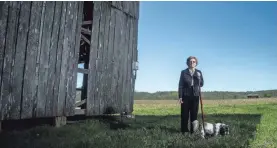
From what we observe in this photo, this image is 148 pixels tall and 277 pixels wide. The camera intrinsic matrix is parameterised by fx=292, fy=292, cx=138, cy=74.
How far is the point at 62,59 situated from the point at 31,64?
1262mm

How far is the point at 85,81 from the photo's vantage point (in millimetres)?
10898

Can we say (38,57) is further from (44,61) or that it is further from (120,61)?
(120,61)

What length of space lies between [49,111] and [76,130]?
155 cm

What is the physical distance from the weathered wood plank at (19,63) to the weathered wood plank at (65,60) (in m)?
1.54

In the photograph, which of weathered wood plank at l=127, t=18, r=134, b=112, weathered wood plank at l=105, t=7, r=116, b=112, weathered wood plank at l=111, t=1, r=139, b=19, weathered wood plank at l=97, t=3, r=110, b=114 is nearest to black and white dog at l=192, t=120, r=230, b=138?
weathered wood plank at l=97, t=3, r=110, b=114

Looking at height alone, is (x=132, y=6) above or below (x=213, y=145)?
above

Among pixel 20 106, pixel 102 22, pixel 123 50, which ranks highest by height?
pixel 102 22

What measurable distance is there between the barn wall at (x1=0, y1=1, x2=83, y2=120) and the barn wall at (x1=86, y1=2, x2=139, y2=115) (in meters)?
1.05

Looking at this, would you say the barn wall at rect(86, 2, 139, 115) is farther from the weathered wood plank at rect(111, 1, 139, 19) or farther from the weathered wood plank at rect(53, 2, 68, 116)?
the weathered wood plank at rect(53, 2, 68, 116)

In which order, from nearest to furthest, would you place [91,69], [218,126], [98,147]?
[98,147] < [218,126] < [91,69]

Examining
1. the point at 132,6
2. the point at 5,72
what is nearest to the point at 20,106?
the point at 5,72

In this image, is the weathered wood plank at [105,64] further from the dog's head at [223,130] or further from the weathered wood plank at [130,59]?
the dog's head at [223,130]

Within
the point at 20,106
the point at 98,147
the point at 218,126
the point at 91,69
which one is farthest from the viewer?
the point at 91,69

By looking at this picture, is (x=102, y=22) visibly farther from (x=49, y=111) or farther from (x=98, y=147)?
(x=98, y=147)
